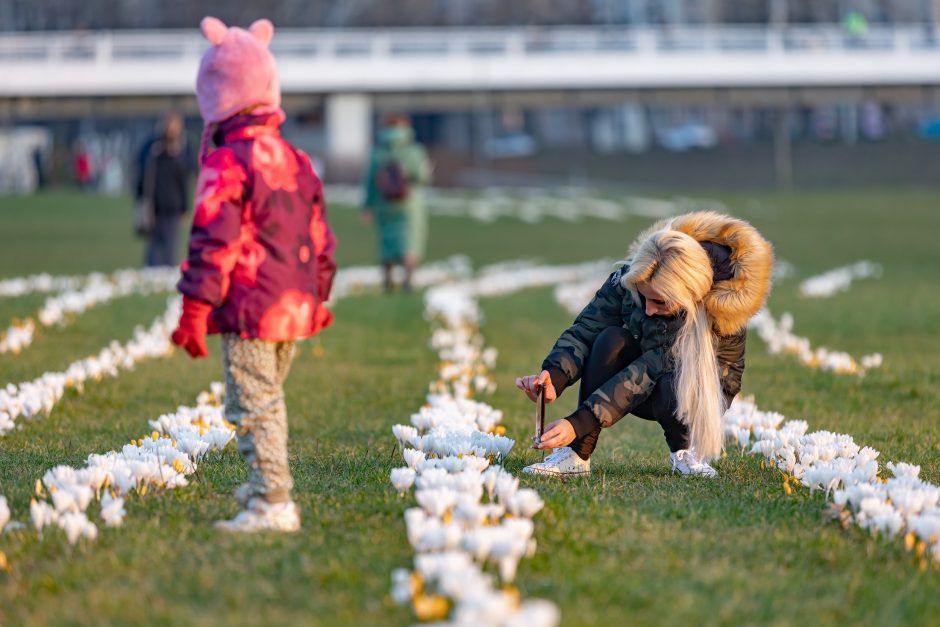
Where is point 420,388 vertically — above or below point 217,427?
below

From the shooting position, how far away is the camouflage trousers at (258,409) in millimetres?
5324

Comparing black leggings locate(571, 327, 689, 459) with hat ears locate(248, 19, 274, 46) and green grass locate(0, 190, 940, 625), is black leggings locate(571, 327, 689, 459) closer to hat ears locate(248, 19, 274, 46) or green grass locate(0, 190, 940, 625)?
green grass locate(0, 190, 940, 625)

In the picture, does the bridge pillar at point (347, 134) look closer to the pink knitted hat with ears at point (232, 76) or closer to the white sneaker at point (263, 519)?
the pink knitted hat with ears at point (232, 76)

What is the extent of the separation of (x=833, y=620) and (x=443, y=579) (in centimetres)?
121

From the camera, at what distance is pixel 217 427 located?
7469 mm

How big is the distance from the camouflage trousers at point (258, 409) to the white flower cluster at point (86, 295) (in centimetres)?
720

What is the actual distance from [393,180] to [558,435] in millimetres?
11987

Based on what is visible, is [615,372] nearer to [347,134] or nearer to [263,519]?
[263,519]

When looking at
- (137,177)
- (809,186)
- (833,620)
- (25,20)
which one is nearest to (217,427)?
(833,620)

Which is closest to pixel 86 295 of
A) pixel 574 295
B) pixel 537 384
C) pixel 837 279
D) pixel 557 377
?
pixel 574 295

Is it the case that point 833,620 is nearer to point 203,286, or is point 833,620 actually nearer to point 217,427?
point 203,286

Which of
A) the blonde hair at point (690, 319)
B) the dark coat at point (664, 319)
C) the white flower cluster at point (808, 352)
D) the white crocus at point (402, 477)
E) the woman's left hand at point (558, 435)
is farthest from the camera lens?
the white flower cluster at point (808, 352)

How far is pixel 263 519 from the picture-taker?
539cm

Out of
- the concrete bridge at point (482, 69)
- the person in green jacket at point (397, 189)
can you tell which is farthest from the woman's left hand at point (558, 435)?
the concrete bridge at point (482, 69)
